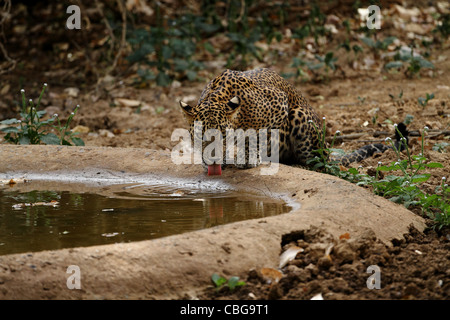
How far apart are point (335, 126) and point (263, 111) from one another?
2.97m

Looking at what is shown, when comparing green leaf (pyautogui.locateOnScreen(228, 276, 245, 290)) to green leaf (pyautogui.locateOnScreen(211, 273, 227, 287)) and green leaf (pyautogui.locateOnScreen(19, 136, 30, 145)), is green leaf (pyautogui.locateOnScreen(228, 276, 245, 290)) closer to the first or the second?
green leaf (pyautogui.locateOnScreen(211, 273, 227, 287))

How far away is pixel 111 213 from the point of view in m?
5.75

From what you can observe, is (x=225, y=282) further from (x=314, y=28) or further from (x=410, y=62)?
(x=314, y=28)

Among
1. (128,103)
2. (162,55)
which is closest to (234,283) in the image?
(128,103)

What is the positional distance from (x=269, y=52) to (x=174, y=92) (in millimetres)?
2750

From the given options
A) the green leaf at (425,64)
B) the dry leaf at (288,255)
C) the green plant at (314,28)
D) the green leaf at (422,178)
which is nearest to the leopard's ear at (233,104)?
the green leaf at (422,178)

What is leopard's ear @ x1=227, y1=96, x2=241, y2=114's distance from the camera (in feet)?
22.2

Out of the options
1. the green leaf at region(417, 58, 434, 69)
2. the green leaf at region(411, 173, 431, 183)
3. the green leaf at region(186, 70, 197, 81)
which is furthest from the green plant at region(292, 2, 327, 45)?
the green leaf at region(411, 173, 431, 183)

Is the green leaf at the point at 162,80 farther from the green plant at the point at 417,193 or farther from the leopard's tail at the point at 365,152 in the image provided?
the green plant at the point at 417,193

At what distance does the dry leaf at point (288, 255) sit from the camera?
4387mm

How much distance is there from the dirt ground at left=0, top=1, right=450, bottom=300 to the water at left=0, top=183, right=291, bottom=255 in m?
1.17

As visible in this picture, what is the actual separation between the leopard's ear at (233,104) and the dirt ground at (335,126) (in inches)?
63.4

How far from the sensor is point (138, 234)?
16.5 feet

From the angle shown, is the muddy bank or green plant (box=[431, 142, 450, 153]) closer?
the muddy bank
